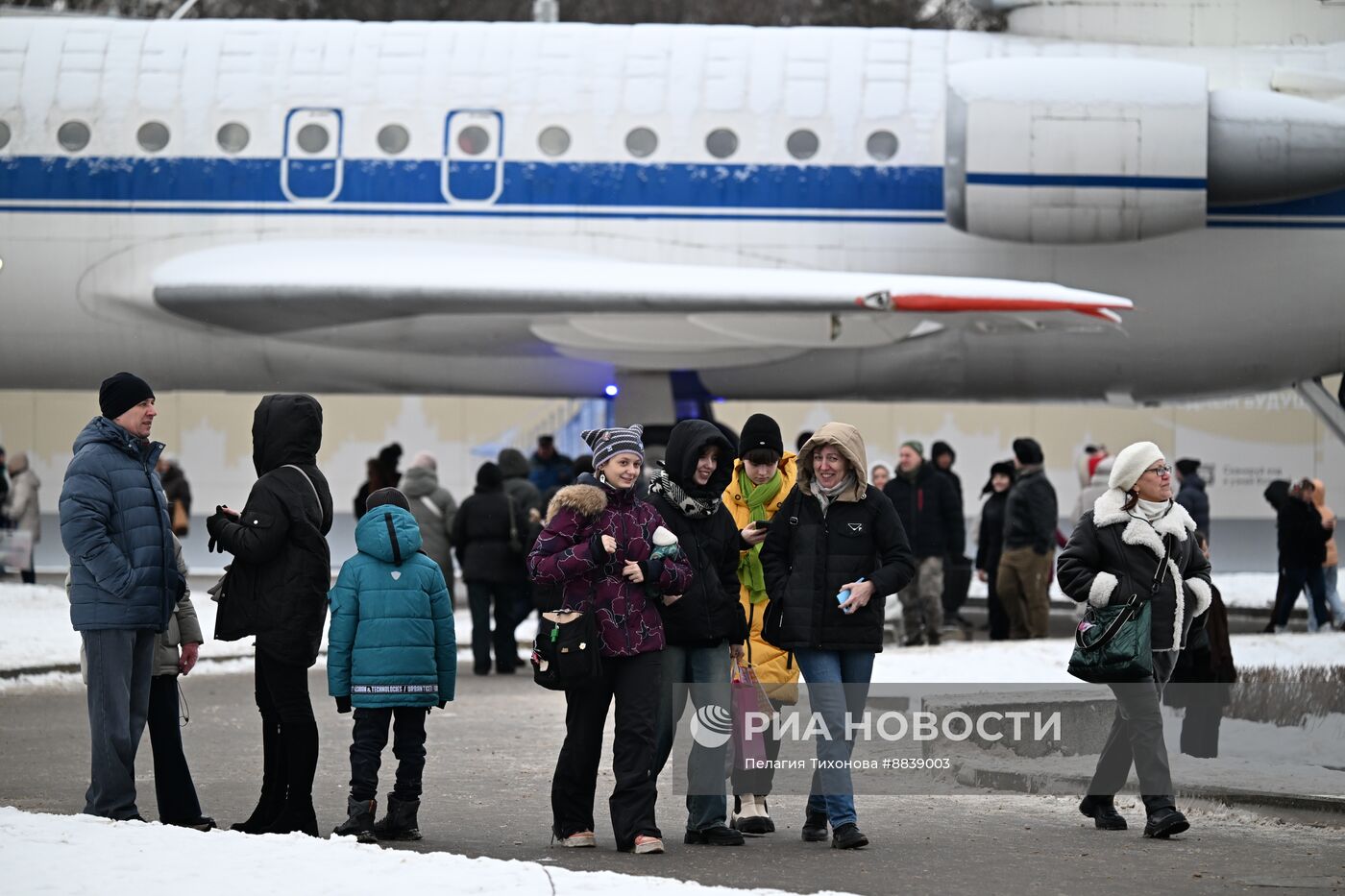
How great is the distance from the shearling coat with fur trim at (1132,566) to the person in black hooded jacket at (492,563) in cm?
613

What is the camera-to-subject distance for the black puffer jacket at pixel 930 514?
14.3 metres

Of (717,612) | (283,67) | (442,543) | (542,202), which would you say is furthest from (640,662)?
(283,67)

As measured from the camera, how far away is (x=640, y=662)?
6879 mm

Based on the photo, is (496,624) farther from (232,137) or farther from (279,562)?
(279,562)

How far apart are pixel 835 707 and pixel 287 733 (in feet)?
6.60

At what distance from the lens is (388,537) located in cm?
707

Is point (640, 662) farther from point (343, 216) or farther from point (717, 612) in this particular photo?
point (343, 216)

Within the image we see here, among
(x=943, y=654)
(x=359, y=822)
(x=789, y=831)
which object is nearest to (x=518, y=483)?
(x=943, y=654)

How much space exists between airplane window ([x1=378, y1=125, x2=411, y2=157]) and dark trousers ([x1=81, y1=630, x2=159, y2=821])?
8.63 metres

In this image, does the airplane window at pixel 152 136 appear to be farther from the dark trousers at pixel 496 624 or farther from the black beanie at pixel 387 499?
the black beanie at pixel 387 499

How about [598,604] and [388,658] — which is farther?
[388,658]

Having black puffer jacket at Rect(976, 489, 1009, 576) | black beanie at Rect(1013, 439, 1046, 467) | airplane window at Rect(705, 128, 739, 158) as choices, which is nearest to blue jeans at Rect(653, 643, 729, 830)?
black beanie at Rect(1013, 439, 1046, 467)

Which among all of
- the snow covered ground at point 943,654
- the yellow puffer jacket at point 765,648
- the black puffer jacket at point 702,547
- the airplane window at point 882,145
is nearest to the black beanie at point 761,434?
the yellow puffer jacket at point 765,648

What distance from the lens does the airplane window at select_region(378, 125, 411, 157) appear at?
15.0 metres
